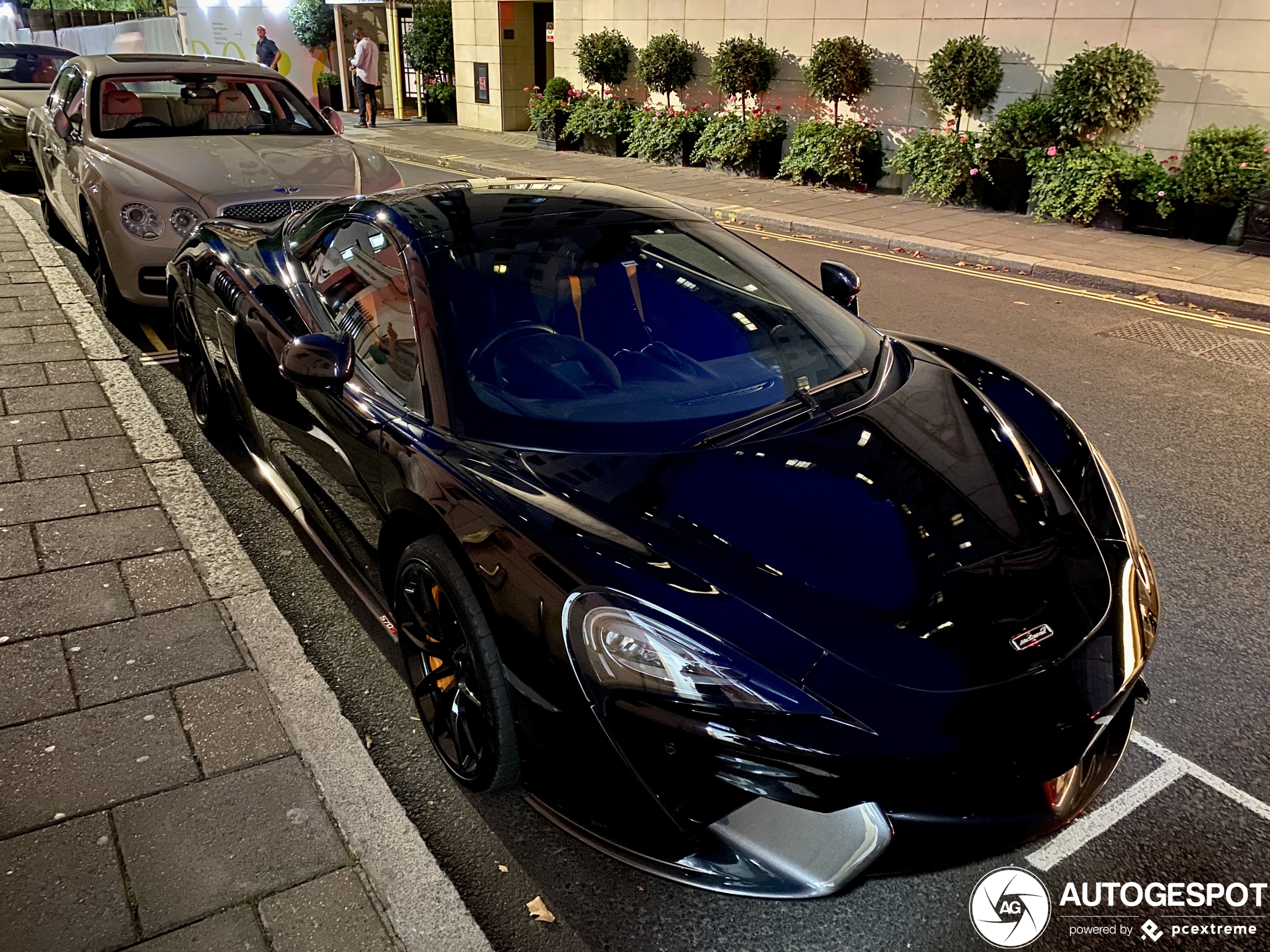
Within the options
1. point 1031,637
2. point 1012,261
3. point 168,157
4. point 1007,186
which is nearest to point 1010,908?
point 1031,637

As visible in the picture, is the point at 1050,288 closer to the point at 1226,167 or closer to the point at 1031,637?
the point at 1226,167

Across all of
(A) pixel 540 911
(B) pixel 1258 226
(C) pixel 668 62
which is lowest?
(A) pixel 540 911

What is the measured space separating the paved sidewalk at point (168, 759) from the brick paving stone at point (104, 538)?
0.01m

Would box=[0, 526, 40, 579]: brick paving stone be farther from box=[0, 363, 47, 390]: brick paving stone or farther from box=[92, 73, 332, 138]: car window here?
box=[92, 73, 332, 138]: car window

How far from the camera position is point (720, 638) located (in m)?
2.03

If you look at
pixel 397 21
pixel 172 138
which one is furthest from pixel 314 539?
pixel 397 21

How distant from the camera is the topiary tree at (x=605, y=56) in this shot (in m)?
17.4

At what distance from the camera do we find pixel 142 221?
241 inches

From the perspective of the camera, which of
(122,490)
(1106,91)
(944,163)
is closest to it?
(122,490)

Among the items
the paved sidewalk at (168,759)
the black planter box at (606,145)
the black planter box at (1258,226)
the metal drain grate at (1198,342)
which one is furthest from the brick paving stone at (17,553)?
the black planter box at (606,145)

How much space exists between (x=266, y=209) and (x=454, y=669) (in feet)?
15.5

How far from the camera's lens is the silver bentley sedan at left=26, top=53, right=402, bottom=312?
616 cm

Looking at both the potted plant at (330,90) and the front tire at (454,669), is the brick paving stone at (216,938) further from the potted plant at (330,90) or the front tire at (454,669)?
the potted plant at (330,90)

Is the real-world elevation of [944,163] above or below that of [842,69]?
below
